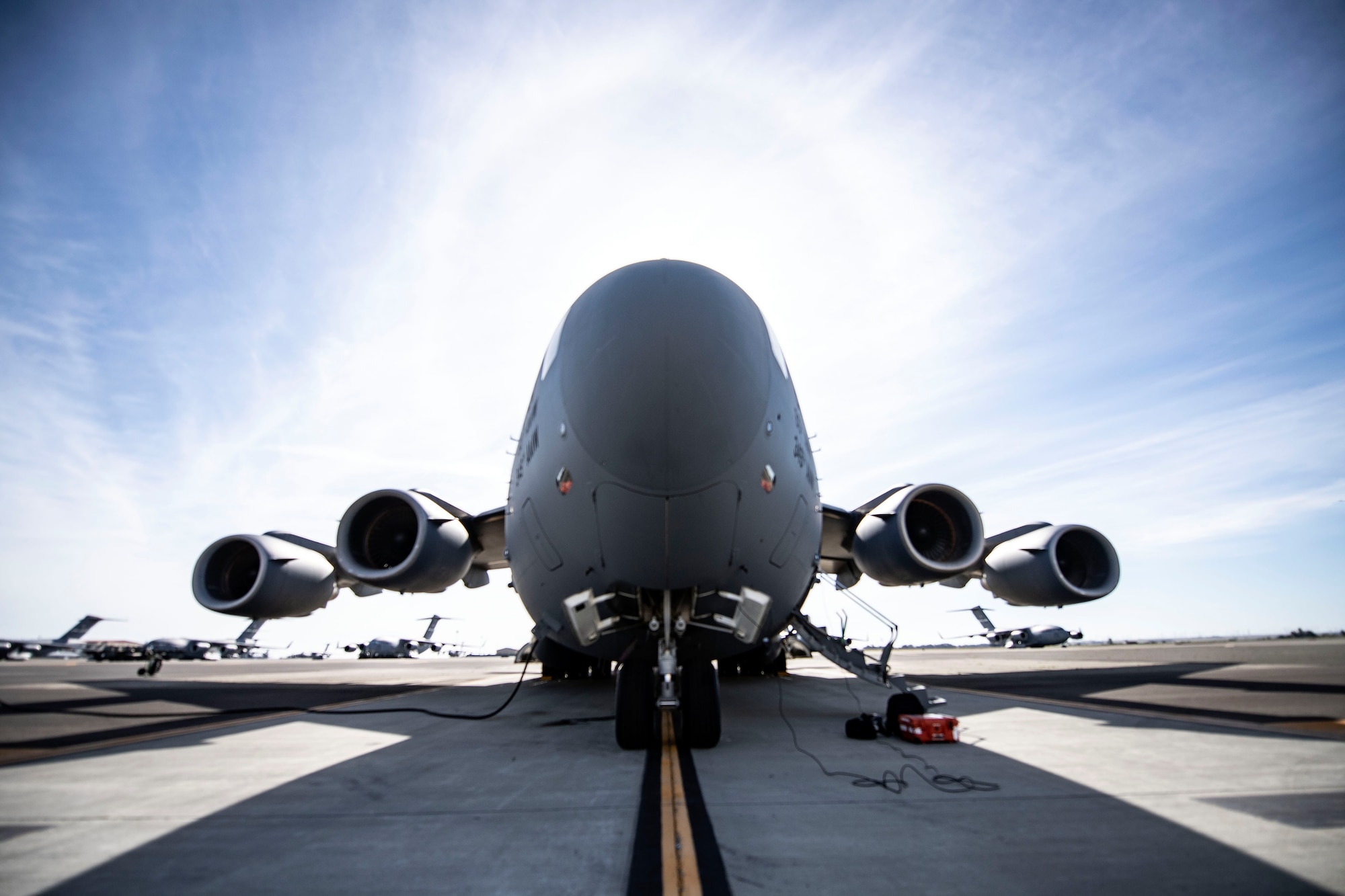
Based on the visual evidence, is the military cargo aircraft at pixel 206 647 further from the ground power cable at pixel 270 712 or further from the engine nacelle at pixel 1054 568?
the engine nacelle at pixel 1054 568

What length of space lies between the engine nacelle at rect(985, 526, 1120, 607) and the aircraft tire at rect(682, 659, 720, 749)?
6.82m

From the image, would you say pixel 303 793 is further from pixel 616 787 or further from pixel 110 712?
pixel 110 712

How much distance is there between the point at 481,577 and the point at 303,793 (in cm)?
701

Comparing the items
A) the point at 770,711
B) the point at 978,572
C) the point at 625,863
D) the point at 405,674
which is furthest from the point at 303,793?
the point at 405,674

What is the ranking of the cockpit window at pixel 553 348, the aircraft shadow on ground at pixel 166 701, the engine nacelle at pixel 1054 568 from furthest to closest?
the engine nacelle at pixel 1054 568 < the aircraft shadow on ground at pixel 166 701 < the cockpit window at pixel 553 348

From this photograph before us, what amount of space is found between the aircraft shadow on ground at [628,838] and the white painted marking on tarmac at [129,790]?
18 cm

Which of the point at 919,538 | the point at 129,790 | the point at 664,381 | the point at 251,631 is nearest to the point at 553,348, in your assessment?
the point at 664,381

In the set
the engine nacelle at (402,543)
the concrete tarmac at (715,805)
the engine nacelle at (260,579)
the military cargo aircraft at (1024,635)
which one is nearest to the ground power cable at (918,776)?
the concrete tarmac at (715,805)

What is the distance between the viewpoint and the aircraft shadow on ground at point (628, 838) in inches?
96.9

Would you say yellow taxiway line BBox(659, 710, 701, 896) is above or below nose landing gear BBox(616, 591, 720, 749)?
below

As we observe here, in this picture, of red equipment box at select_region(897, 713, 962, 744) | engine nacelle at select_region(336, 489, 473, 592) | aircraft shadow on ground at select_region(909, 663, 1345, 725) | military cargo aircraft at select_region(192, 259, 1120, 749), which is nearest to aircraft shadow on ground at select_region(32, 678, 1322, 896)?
red equipment box at select_region(897, 713, 962, 744)

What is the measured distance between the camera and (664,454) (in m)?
4.26

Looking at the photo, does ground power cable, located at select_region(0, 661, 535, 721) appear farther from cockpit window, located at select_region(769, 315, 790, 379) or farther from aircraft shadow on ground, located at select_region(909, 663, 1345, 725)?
aircraft shadow on ground, located at select_region(909, 663, 1345, 725)

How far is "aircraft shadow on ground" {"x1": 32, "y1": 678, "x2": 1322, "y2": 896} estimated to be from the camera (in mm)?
2461
